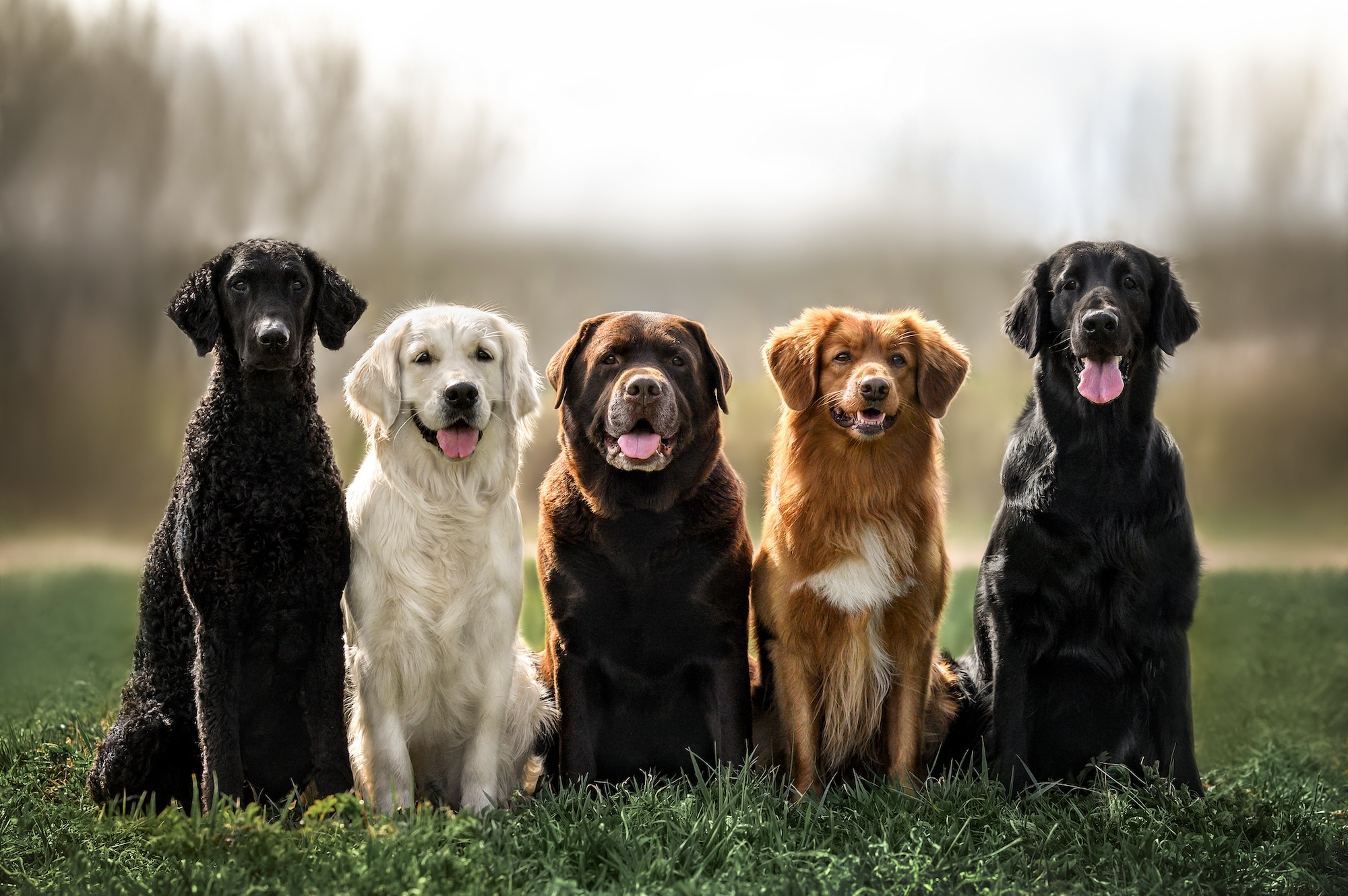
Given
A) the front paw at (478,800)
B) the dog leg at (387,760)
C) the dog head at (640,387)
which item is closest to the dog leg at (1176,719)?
the dog head at (640,387)

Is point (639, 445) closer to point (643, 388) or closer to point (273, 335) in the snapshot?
point (643, 388)

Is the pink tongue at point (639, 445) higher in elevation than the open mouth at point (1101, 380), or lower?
lower

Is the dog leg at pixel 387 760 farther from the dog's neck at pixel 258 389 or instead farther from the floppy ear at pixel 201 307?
the floppy ear at pixel 201 307

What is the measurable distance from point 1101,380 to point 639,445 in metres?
1.65

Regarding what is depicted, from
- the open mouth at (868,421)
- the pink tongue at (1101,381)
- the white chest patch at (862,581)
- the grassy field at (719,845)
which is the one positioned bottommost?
the grassy field at (719,845)

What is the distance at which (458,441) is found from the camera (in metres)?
3.67

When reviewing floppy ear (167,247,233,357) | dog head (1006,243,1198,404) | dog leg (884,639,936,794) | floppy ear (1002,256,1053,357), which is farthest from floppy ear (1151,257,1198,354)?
floppy ear (167,247,233,357)

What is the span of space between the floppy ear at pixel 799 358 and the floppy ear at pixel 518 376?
3.07ft

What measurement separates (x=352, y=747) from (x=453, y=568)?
839 mm

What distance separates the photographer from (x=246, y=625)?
11.4 feet

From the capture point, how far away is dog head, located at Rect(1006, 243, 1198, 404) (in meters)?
3.54

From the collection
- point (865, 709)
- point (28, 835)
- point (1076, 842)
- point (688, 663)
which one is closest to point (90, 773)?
point (28, 835)

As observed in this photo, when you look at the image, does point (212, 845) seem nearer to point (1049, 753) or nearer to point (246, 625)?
point (246, 625)

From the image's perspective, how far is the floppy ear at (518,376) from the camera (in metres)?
3.84
